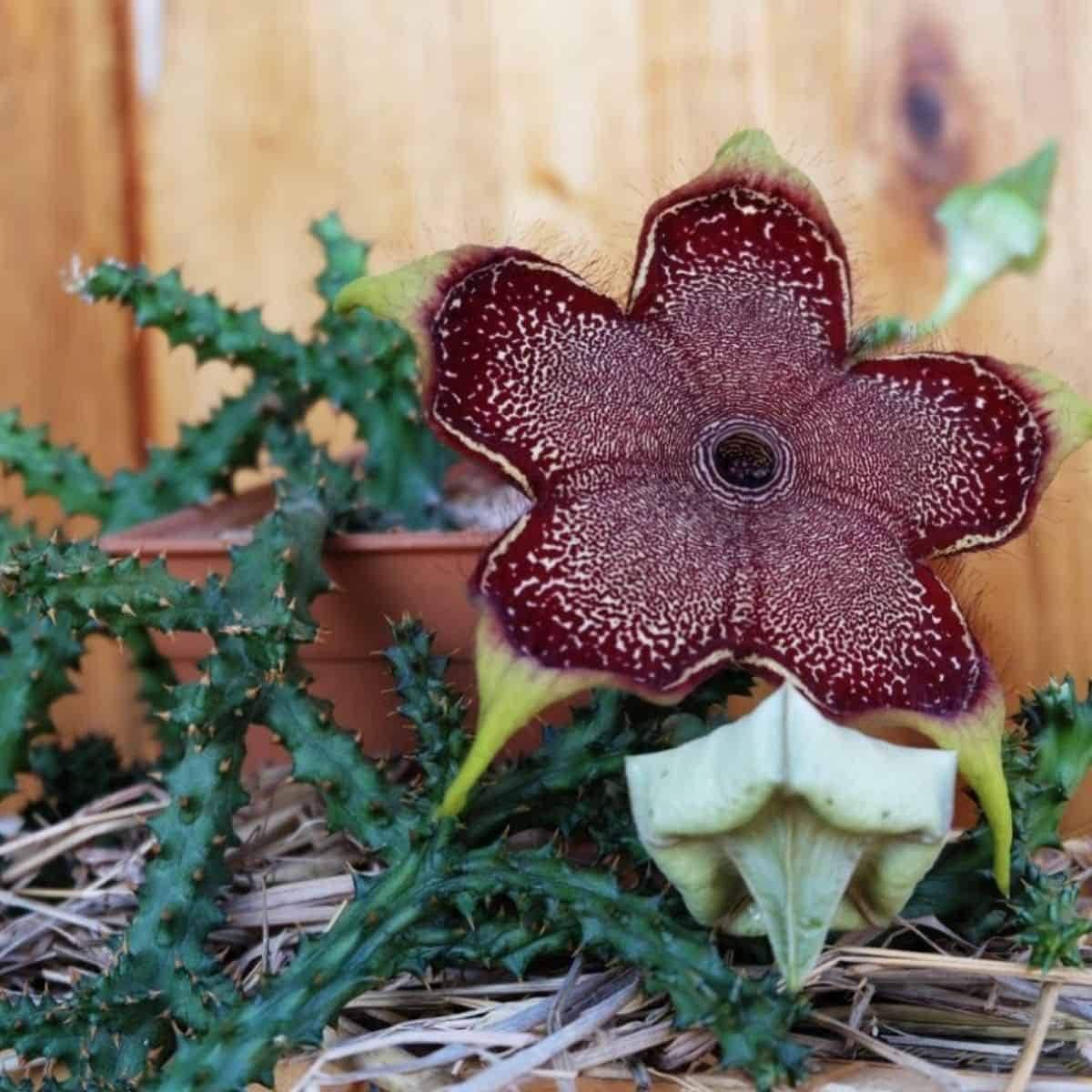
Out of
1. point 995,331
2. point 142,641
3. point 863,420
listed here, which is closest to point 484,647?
point 863,420

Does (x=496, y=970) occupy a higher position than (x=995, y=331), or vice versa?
(x=995, y=331)

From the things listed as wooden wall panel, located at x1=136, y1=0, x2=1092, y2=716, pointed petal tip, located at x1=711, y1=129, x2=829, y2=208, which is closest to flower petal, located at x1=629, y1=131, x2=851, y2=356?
pointed petal tip, located at x1=711, y1=129, x2=829, y2=208

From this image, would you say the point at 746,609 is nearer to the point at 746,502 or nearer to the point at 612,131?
the point at 746,502

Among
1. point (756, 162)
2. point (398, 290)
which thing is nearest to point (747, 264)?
point (756, 162)

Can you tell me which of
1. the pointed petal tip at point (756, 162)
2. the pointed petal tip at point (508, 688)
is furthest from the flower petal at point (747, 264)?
the pointed petal tip at point (508, 688)

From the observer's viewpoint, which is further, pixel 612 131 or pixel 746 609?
pixel 612 131

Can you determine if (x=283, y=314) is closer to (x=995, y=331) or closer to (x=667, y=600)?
(x=995, y=331)
